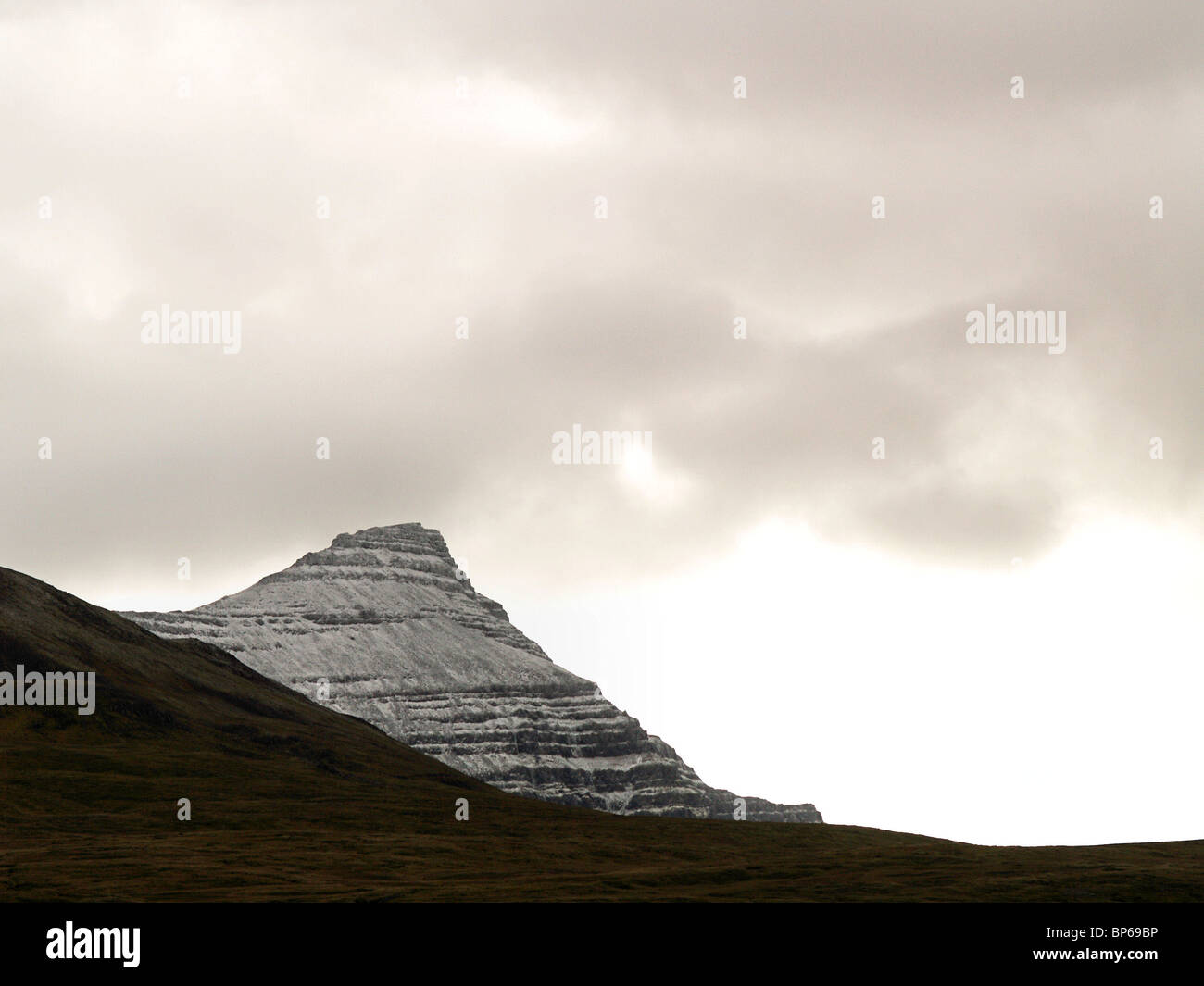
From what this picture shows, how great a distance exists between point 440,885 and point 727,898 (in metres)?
31.3
